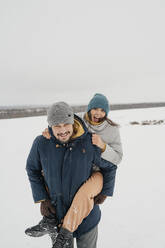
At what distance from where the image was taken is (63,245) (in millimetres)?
1188

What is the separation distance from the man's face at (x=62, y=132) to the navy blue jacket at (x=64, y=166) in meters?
0.04

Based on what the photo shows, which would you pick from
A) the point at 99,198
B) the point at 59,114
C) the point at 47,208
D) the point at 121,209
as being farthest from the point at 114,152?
the point at 121,209

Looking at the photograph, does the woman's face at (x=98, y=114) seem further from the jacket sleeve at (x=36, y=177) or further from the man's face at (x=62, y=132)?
the jacket sleeve at (x=36, y=177)

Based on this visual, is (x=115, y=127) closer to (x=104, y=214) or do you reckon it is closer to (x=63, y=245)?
(x=63, y=245)

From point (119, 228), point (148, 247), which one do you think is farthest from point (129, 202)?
point (148, 247)

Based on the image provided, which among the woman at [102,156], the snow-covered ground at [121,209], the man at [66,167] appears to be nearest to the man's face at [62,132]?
the man at [66,167]

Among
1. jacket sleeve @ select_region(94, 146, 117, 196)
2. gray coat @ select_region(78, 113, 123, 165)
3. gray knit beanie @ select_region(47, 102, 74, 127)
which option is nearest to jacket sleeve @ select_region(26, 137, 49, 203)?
gray knit beanie @ select_region(47, 102, 74, 127)

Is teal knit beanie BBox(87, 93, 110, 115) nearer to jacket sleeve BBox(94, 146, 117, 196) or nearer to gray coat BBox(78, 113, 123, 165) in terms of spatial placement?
gray coat BBox(78, 113, 123, 165)

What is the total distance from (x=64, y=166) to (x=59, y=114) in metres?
0.41

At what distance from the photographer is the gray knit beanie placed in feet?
4.15

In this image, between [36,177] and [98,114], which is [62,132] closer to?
[36,177]

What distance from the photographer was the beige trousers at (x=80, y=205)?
1.26m

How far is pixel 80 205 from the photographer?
1285 millimetres

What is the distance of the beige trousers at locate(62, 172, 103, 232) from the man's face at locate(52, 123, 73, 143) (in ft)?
1.36
